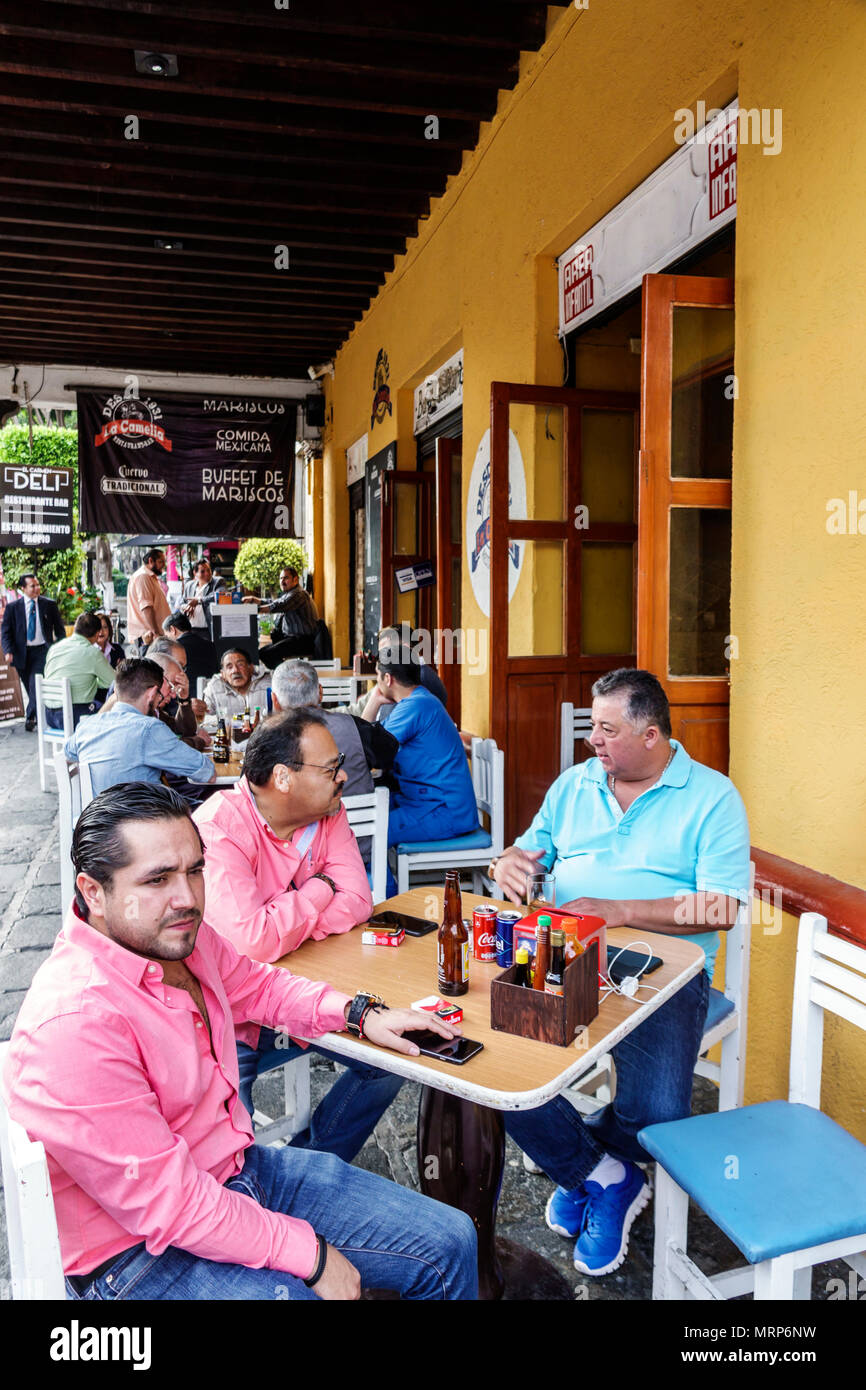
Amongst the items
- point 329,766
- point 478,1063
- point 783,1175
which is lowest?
point 783,1175

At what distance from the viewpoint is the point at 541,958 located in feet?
5.87

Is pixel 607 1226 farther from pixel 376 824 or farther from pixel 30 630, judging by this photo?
pixel 30 630

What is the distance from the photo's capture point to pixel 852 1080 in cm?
243

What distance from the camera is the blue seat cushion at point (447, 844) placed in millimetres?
4102

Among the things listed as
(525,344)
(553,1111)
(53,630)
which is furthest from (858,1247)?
(53,630)

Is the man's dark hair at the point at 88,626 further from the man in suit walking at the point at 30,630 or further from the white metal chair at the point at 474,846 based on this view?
the white metal chair at the point at 474,846

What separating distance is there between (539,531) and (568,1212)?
118 inches

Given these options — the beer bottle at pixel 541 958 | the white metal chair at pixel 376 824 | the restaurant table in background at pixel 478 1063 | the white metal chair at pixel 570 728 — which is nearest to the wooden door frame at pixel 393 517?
the white metal chair at pixel 570 728

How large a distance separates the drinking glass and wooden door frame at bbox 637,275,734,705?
99 cm

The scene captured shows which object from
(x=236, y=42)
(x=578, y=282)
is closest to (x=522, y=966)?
(x=578, y=282)

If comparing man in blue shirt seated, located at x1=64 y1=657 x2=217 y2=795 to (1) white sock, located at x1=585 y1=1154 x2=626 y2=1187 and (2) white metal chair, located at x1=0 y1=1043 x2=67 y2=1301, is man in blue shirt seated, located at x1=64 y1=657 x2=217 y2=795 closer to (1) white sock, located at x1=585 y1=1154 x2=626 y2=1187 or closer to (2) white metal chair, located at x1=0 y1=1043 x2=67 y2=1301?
(1) white sock, located at x1=585 y1=1154 x2=626 y2=1187

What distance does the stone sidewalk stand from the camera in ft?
7.23

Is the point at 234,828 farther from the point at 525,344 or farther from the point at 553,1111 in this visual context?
the point at 525,344

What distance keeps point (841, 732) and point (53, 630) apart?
989 cm
